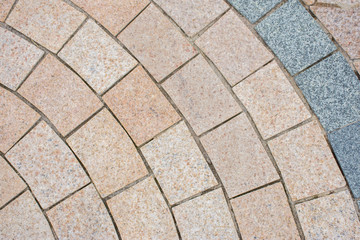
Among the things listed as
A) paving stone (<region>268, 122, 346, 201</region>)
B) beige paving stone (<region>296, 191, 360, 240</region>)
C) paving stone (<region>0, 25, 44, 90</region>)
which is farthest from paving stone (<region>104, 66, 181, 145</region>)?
beige paving stone (<region>296, 191, 360, 240</region>)

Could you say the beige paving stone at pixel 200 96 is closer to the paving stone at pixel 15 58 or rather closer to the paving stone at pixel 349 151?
the paving stone at pixel 349 151

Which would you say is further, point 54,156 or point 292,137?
point 54,156

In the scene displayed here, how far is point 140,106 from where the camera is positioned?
6.88ft

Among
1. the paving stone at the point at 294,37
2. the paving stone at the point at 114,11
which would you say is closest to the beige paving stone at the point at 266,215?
the paving stone at the point at 294,37

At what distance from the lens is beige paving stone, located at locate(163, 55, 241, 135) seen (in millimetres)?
2041

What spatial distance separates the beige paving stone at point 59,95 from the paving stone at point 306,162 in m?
1.43

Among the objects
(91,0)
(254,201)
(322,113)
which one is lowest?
(254,201)

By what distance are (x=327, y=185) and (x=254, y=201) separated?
53 cm

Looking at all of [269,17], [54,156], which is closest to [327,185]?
[269,17]

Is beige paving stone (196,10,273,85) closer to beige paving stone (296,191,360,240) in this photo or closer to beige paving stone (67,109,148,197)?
beige paving stone (67,109,148,197)

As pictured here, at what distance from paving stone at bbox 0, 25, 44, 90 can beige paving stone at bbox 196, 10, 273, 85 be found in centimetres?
133

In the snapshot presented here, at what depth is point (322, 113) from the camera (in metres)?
1.99

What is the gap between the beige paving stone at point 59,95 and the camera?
213cm

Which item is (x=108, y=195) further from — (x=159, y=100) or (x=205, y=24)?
(x=205, y=24)
